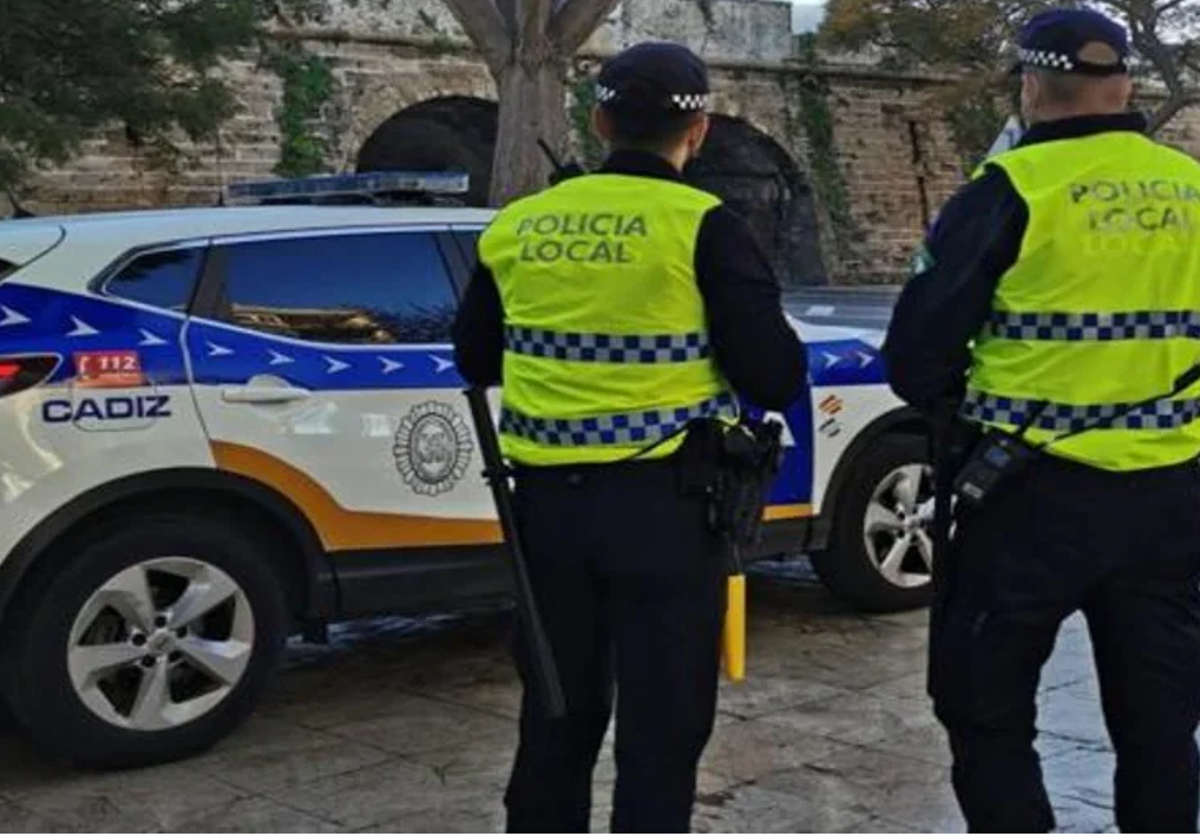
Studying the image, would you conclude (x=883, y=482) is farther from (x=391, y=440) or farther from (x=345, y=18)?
(x=345, y=18)

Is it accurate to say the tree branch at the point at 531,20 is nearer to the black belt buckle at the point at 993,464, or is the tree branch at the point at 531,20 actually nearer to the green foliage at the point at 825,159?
the black belt buckle at the point at 993,464

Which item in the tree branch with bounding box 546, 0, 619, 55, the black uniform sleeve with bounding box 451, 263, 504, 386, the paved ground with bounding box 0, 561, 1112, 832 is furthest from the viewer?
the tree branch with bounding box 546, 0, 619, 55

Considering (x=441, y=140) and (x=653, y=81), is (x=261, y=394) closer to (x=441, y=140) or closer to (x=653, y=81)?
(x=653, y=81)

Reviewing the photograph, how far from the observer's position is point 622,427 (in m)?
3.25

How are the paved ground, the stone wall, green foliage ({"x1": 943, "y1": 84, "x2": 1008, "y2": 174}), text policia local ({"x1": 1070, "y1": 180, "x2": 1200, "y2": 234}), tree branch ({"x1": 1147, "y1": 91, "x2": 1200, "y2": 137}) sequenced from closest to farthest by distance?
text policia local ({"x1": 1070, "y1": 180, "x2": 1200, "y2": 234}), the paved ground, the stone wall, tree branch ({"x1": 1147, "y1": 91, "x2": 1200, "y2": 137}), green foliage ({"x1": 943, "y1": 84, "x2": 1008, "y2": 174})

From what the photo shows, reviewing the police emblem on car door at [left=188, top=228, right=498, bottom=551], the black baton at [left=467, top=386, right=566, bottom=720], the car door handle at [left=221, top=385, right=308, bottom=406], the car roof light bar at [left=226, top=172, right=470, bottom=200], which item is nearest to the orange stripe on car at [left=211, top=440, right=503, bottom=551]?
the police emblem on car door at [left=188, top=228, right=498, bottom=551]

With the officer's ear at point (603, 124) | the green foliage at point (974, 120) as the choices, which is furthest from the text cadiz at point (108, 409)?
the green foliage at point (974, 120)

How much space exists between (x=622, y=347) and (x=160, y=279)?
2401 mm

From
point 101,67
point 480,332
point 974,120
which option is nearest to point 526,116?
point 101,67

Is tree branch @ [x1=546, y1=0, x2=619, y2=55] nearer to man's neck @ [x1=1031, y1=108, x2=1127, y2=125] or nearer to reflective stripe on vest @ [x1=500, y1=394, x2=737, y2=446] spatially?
man's neck @ [x1=1031, y1=108, x2=1127, y2=125]

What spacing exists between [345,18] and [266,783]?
17767 millimetres

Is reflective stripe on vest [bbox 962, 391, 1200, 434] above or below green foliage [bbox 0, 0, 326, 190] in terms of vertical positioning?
below

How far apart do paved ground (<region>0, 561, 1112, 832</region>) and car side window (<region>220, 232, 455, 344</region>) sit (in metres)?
1.27

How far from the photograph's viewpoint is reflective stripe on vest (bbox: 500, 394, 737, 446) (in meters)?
3.25
